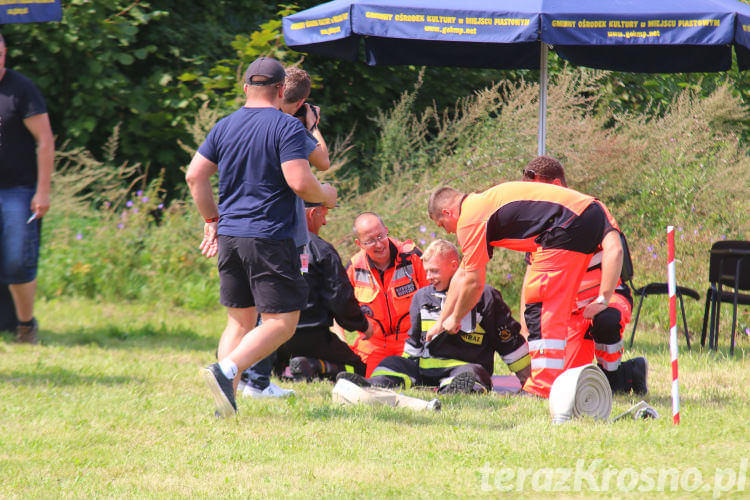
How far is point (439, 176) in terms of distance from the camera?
9219mm

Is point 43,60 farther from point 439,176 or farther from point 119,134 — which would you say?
point 439,176

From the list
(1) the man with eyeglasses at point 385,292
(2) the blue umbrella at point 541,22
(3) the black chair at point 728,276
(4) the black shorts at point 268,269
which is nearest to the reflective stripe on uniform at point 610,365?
(1) the man with eyeglasses at point 385,292

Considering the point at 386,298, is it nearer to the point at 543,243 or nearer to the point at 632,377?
the point at 543,243

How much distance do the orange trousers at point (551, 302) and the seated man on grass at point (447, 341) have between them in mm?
572

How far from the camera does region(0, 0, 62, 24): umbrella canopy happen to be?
22.1 feet

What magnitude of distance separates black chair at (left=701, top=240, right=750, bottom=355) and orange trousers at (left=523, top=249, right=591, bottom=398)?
2.31 metres

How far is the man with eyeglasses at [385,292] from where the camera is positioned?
6.21m

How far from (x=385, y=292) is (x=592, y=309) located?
1.55m

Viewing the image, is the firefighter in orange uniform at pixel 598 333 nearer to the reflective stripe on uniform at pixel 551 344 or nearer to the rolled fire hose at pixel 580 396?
the reflective stripe on uniform at pixel 551 344

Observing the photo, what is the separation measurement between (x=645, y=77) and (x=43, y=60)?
25.6 feet

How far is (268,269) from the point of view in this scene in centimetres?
448

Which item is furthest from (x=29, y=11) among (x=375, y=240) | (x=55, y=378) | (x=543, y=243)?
(x=543, y=243)

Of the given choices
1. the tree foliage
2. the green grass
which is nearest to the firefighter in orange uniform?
the green grass

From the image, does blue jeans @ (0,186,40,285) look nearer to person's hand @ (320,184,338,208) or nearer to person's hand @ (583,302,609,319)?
person's hand @ (320,184,338,208)
